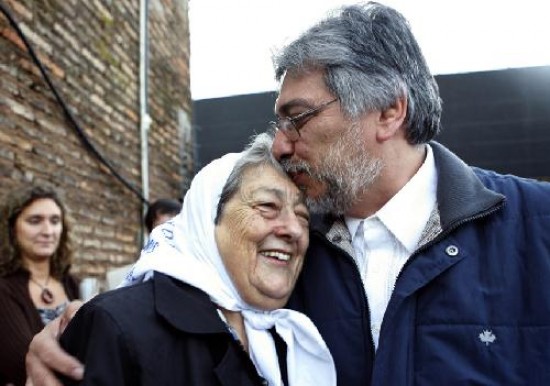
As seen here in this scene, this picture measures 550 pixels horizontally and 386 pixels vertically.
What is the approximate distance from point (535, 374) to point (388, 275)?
523 mm

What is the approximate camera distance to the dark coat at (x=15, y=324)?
9.72 ft

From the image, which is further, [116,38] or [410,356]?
[116,38]

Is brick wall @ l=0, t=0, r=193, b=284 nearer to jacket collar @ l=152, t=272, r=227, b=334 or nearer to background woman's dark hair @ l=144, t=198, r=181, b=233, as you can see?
background woman's dark hair @ l=144, t=198, r=181, b=233

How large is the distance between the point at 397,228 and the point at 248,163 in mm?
554

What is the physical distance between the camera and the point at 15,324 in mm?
3084

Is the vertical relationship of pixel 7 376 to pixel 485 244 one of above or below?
below

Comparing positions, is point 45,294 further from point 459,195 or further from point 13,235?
point 459,195

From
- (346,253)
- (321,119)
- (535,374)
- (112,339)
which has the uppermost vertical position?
(321,119)

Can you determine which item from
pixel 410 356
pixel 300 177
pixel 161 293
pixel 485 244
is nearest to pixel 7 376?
pixel 161 293

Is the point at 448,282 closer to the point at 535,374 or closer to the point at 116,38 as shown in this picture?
the point at 535,374

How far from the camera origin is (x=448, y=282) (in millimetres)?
1844

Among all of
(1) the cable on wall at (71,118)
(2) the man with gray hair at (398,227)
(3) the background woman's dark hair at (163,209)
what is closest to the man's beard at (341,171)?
(2) the man with gray hair at (398,227)

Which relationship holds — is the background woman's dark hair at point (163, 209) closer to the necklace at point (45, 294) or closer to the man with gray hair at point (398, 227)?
the necklace at point (45, 294)

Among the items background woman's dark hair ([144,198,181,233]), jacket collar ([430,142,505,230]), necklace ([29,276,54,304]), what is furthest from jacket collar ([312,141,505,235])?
background woman's dark hair ([144,198,181,233])
